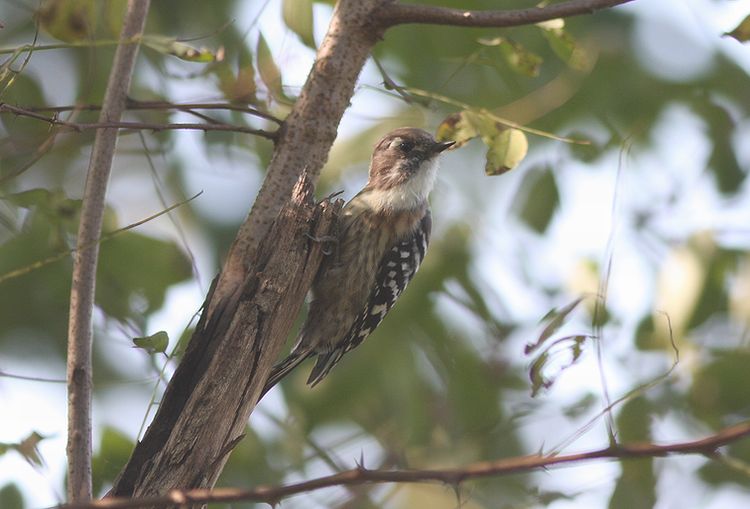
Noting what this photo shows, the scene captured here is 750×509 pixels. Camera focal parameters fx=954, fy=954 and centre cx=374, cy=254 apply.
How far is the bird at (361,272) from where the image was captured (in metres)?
4.91

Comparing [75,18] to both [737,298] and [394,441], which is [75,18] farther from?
[737,298]

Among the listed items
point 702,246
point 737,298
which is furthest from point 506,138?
point 737,298

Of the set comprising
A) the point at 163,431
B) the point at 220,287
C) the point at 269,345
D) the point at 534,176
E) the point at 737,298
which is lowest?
the point at 163,431

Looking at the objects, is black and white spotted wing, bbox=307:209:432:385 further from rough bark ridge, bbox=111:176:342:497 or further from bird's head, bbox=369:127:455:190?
rough bark ridge, bbox=111:176:342:497

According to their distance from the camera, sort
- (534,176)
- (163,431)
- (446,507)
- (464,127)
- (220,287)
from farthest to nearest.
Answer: (446,507) → (534,176) → (464,127) → (220,287) → (163,431)

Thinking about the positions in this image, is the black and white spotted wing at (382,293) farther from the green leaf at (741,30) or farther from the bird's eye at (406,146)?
Result: the green leaf at (741,30)

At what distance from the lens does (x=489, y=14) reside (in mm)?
3342

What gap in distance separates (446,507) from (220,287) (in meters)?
4.47

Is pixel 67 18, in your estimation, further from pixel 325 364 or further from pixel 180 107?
pixel 325 364

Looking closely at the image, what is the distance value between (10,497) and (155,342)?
1.29 m

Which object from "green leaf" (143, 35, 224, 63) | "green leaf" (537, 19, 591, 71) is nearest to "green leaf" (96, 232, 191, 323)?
"green leaf" (143, 35, 224, 63)

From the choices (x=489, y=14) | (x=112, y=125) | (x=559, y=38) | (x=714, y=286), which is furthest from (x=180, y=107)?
(x=714, y=286)

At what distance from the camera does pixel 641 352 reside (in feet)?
18.2

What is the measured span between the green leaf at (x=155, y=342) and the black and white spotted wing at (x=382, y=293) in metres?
1.97
